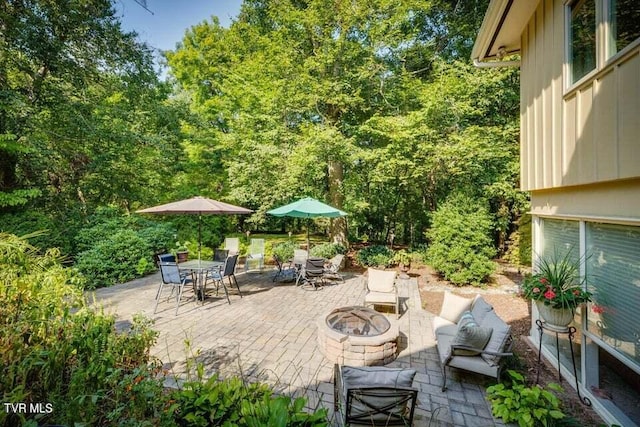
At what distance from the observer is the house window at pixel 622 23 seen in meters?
2.75

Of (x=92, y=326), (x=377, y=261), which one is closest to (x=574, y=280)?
(x=92, y=326)

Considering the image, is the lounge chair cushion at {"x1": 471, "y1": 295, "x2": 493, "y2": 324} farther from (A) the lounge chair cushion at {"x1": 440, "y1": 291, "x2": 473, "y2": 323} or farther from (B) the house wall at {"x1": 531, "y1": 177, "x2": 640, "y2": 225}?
(B) the house wall at {"x1": 531, "y1": 177, "x2": 640, "y2": 225}

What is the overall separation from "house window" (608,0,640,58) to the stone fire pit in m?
4.30

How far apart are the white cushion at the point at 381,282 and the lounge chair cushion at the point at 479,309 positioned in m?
2.09

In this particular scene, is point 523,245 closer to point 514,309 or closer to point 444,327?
point 514,309

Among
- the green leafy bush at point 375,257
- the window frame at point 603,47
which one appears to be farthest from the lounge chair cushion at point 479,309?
the green leafy bush at point 375,257

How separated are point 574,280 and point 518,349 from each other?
5.72ft

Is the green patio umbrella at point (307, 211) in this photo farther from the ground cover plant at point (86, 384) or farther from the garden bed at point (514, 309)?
the ground cover plant at point (86, 384)

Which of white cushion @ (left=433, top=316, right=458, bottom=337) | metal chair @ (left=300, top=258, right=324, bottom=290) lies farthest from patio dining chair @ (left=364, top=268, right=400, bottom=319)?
metal chair @ (left=300, top=258, right=324, bottom=290)

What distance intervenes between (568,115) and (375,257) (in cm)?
820

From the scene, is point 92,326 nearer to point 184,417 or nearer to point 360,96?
point 184,417

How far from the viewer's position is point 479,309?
483 cm

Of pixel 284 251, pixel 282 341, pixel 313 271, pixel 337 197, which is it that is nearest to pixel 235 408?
pixel 282 341

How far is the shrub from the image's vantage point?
8.32m
